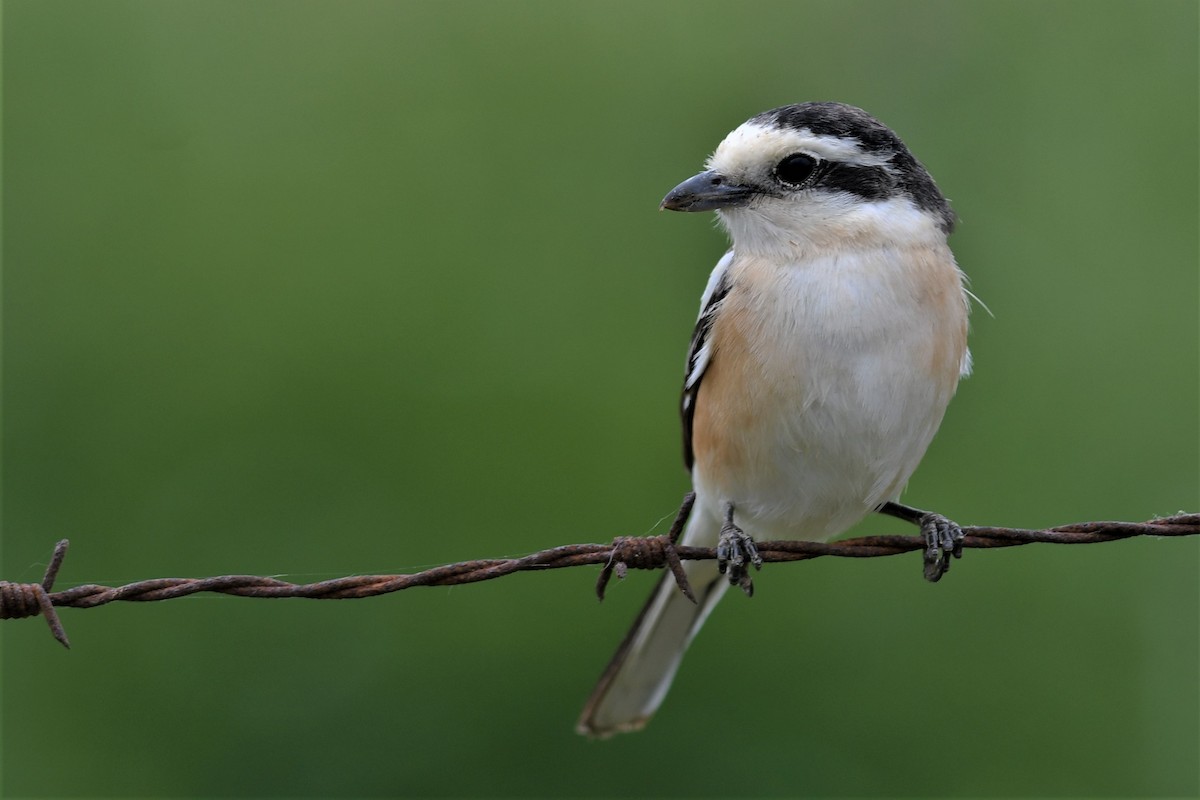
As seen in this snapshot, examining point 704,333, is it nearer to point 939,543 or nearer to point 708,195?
point 708,195

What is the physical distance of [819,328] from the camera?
3949 millimetres

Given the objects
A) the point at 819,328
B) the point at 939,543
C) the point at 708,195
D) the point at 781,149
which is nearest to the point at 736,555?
the point at 939,543

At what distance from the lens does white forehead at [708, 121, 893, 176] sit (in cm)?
415

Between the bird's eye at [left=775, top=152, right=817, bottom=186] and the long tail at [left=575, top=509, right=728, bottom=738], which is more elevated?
the bird's eye at [left=775, top=152, right=817, bottom=186]

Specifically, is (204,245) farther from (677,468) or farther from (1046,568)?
(1046,568)

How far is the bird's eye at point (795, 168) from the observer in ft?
13.7

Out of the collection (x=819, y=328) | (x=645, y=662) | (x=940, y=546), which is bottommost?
(x=645, y=662)

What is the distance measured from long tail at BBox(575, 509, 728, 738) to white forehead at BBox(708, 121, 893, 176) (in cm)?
131

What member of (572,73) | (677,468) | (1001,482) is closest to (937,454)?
(1001,482)

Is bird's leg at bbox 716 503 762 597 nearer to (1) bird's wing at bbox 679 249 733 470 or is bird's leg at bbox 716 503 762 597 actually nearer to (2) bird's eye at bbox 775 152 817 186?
(1) bird's wing at bbox 679 249 733 470

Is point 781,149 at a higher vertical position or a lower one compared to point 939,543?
higher

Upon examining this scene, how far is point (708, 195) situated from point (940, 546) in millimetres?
1342

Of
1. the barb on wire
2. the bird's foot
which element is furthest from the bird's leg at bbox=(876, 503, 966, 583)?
the barb on wire

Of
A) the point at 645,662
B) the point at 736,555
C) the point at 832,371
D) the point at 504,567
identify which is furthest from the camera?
the point at 645,662
